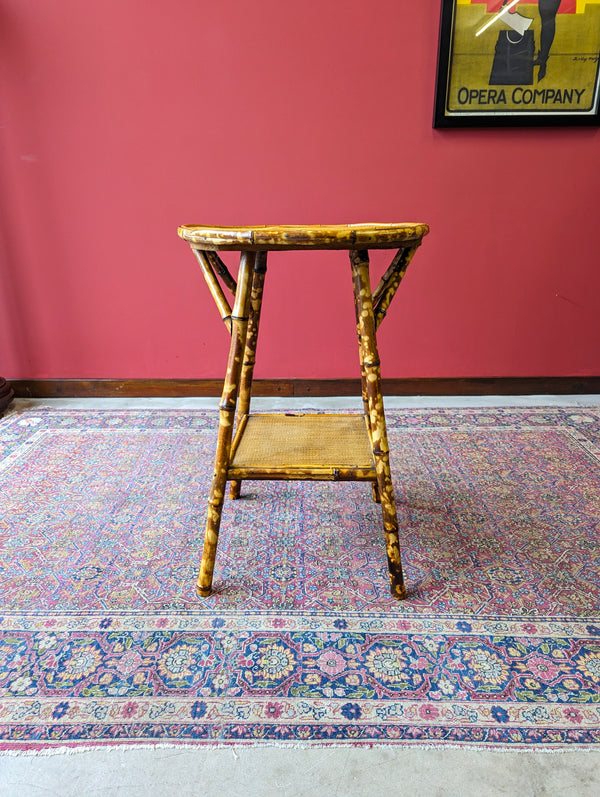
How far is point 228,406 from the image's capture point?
138 cm

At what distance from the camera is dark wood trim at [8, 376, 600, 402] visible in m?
2.84

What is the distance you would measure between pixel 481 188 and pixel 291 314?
1081 mm

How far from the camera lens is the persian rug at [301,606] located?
1.10m

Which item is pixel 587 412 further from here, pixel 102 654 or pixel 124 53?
pixel 124 53

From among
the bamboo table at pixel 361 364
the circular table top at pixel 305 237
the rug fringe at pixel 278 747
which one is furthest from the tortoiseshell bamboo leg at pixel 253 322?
the rug fringe at pixel 278 747

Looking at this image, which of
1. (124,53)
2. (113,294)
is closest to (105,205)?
(113,294)

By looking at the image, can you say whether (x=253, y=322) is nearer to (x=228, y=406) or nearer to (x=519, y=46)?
(x=228, y=406)

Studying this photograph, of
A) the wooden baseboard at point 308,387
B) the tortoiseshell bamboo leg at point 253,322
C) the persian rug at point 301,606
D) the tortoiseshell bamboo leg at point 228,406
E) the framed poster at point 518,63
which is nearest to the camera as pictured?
the persian rug at point 301,606

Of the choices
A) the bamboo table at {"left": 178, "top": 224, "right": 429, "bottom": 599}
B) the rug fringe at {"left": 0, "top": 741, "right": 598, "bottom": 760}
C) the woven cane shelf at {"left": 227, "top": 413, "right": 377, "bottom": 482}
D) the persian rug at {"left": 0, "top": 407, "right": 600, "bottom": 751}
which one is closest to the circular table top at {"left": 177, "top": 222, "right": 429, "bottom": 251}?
the bamboo table at {"left": 178, "top": 224, "right": 429, "bottom": 599}

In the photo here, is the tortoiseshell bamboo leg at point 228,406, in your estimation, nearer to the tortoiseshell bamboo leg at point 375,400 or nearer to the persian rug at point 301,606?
the persian rug at point 301,606

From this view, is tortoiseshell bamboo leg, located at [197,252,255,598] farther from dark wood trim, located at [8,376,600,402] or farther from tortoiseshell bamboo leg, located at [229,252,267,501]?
dark wood trim, located at [8,376,600,402]

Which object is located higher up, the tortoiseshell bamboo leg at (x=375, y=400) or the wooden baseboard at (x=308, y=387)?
the tortoiseshell bamboo leg at (x=375, y=400)

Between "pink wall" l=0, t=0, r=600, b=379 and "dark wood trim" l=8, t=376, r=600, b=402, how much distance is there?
0.16 feet

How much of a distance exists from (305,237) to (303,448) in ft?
2.08
